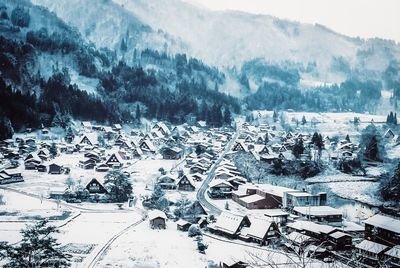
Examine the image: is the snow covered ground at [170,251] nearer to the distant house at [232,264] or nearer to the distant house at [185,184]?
the distant house at [232,264]

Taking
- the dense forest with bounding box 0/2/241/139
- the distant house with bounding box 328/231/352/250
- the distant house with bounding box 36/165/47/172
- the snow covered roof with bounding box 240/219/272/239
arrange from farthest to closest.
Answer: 1. the dense forest with bounding box 0/2/241/139
2. the distant house with bounding box 36/165/47/172
3. the snow covered roof with bounding box 240/219/272/239
4. the distant house with bounding box 328/231/352/250

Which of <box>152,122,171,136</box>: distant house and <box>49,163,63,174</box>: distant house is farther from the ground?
<box>152,122,171,136</box>: distant house

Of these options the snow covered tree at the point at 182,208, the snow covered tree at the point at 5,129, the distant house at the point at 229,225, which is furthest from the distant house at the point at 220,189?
the snow covered tree at the point at 5,129

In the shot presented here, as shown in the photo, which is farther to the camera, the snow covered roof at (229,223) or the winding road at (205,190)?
the winding road at (205,190)

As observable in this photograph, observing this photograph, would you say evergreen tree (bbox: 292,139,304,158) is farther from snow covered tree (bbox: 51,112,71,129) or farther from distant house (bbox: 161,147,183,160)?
snow covered tree (bbox: 51,112,71,129)

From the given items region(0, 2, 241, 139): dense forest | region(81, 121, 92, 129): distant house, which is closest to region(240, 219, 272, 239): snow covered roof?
region(0, 2, 241, 139): dense forest

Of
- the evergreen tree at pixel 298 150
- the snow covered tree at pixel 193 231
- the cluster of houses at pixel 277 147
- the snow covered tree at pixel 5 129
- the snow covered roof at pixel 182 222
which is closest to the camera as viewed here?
the snow covered tree at pixel 193 231
